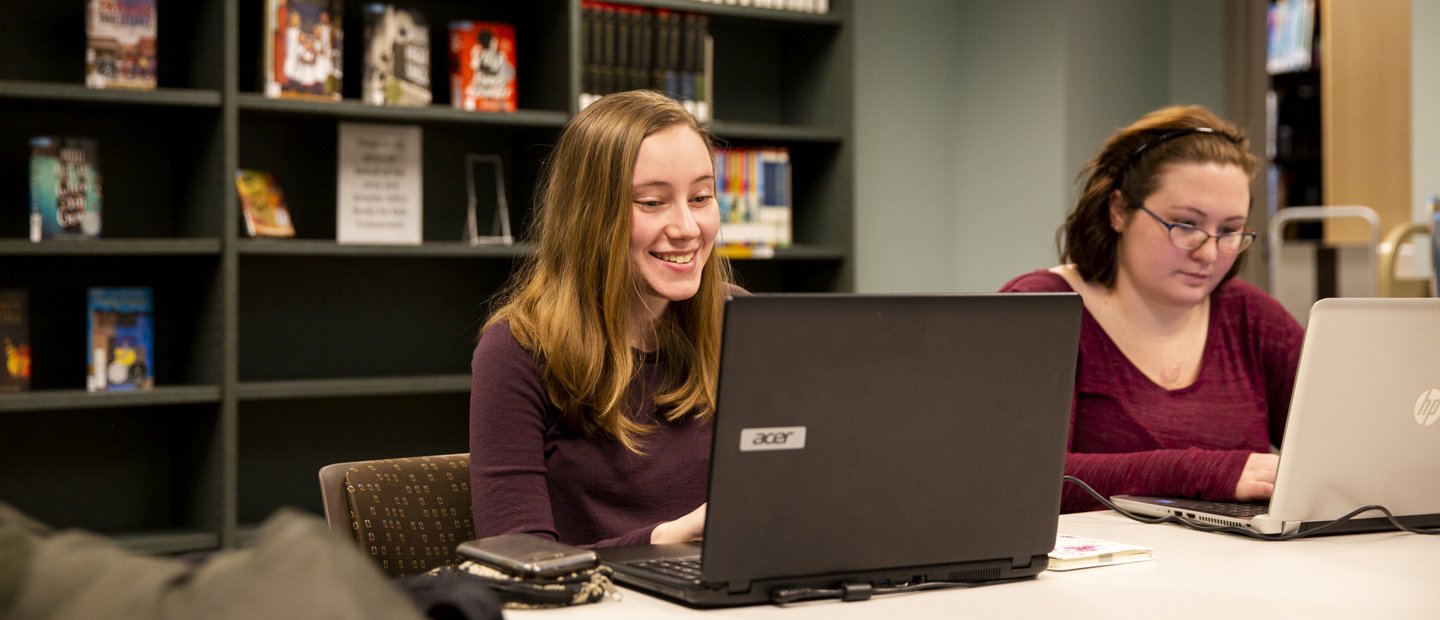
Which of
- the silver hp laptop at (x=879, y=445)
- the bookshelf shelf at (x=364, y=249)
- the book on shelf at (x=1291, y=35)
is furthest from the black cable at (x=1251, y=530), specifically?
the book on shelf at (x=1291, y=35)

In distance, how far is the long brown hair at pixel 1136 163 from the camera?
2066mm

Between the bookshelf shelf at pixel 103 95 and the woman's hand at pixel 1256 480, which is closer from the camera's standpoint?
the woman's hand at pixel 1256 480

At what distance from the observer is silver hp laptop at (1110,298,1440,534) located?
4.79 ft

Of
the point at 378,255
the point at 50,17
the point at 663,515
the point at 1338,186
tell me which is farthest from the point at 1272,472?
the point at 1338,186

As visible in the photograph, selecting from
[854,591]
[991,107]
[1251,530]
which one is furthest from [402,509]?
[991,107]

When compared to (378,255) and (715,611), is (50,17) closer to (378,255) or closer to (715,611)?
(378,255)

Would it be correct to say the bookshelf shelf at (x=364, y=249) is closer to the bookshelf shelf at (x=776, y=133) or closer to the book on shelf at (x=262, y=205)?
the book on shelf at (x=262, y=205)

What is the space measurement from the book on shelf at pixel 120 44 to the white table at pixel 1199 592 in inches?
87.8

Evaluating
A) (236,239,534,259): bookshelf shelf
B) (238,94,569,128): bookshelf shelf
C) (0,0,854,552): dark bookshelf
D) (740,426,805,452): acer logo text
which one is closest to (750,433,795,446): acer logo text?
(740,426,805,452): acer logo text

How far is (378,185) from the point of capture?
3.26 meters

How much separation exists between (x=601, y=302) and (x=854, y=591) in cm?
63

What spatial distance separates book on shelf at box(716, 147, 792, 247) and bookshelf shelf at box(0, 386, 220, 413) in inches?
54.3

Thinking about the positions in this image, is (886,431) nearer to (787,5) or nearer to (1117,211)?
(1117,211)

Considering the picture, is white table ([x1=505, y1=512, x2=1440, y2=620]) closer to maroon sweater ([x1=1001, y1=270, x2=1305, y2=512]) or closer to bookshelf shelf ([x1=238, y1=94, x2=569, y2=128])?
maroon sweater ([x1=1001, y1=270, x2=1305, y2=512])
